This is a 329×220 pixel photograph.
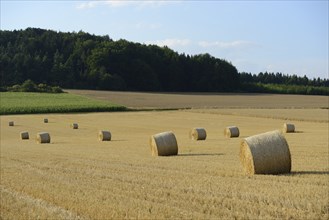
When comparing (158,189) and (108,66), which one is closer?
(158,189)

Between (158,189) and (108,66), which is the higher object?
(108,66)

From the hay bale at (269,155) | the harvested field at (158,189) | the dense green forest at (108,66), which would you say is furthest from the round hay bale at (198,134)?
the dense green forest at (108,66)

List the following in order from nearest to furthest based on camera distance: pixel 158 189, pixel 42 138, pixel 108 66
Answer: pixel 158 189, pixel 42 138, pixel 108 66

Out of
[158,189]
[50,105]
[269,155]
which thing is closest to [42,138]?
[269,155]

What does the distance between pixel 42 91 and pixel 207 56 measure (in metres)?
44.6

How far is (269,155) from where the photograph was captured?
1193 centimetres

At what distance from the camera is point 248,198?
8.83 m

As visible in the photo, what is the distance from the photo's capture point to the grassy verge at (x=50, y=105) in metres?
57.6

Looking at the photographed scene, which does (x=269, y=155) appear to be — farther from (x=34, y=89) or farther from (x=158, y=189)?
(x=34, y=89)

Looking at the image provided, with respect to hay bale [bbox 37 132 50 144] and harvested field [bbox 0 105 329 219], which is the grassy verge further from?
harvested field [bbox 0 105 329 219]

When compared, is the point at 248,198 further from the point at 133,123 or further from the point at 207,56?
the point at 207,56

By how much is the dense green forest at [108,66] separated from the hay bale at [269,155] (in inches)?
3251

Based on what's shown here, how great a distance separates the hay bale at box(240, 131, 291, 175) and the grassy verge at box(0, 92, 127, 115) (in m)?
47.4

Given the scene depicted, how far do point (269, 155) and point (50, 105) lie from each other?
166ft
